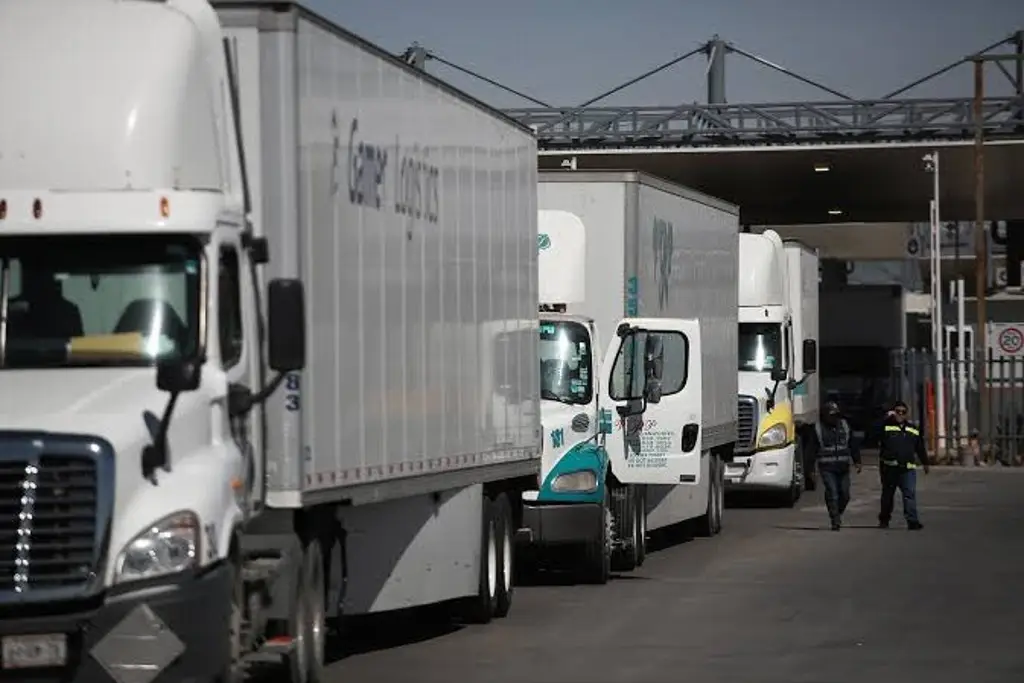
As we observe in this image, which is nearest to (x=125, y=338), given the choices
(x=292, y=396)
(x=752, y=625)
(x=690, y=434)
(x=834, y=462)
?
(x=292, y=396)

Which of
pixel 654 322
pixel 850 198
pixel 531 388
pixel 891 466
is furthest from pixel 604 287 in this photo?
pixel 850 198

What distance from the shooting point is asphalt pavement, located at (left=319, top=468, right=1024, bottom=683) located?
52.0 ft

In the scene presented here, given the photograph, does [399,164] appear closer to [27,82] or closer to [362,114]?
[362,114]

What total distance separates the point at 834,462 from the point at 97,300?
2021 cm

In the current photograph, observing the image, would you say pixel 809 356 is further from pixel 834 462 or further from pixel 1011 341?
pixel 1011 341

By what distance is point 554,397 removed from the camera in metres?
22.6

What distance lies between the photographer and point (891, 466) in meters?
31.4

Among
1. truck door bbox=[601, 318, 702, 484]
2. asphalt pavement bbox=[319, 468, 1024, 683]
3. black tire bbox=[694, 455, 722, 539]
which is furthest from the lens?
black tire bbox=[694, 455, 722, 539]

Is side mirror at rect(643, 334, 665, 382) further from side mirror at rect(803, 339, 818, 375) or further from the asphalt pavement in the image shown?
side mirror at rect(803, 339, 818, 375)

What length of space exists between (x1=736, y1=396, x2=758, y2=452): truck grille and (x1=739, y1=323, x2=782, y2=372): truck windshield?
85 centimetres

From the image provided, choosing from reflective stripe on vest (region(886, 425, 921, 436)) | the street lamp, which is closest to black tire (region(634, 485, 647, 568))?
reflective stripe on vest (region(886, 425, 921, 436))

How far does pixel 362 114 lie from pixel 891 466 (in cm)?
1745

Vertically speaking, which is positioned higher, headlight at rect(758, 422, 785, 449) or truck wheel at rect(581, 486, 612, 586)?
headlight at rect(758, 422, 785, 449)

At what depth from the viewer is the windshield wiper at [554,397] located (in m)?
22.5
